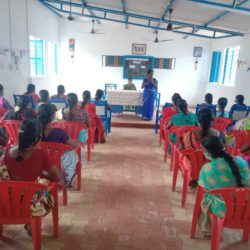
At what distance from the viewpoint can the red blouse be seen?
1.41 meters

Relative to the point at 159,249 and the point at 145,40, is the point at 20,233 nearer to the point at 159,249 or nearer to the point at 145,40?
the point at 159,249

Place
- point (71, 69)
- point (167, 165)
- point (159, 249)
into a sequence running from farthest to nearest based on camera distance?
1. point (71, 69)
2. point (167, 165)
3. point (159, 249)

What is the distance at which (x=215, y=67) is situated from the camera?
8125mm

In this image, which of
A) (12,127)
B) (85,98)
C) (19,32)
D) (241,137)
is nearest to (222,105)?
(241,137)

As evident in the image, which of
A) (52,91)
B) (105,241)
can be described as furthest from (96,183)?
(52,91)

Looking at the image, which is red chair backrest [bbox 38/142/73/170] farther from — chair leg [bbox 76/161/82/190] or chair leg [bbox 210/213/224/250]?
chair leg [bbox 210/213/224/250]

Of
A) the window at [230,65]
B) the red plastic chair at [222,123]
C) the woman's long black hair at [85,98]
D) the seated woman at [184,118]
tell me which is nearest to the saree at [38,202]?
the seated woman at [184,118]

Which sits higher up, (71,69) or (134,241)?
(71,69)

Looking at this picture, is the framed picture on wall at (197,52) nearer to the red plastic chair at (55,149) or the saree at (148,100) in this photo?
the saree at (148,100)

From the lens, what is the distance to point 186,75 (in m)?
8.68

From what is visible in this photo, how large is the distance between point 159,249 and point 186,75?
772 cm

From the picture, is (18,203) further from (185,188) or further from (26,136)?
(185,188)

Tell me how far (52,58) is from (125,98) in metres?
3.78

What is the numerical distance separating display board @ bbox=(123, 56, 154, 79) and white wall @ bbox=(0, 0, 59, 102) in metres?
2.79
